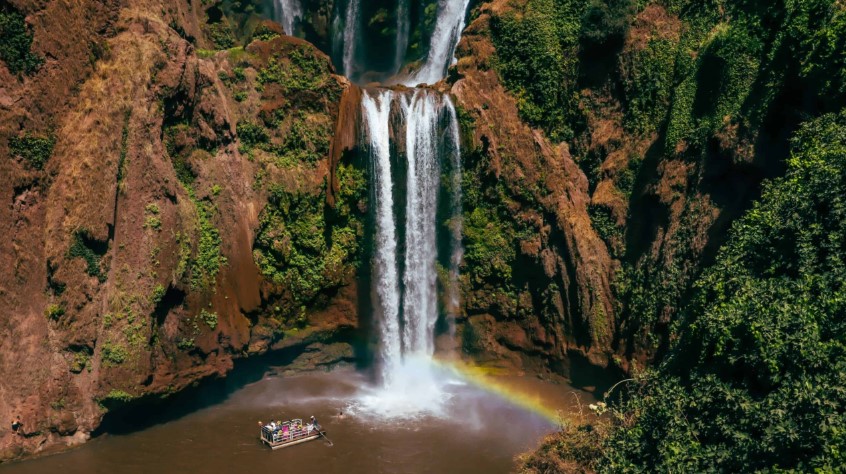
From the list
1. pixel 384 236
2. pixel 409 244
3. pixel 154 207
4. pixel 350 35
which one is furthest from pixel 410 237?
pixel 350 35

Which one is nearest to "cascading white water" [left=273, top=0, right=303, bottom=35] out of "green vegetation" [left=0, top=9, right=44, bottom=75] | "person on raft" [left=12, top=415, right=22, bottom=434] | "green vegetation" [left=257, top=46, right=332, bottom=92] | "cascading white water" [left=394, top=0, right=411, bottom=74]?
"cascading white water" [left=394, top=0, right=411, bottom=74]

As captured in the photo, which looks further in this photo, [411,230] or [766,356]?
[411,230]

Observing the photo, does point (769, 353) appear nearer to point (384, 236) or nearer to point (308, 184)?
point (384, 236)

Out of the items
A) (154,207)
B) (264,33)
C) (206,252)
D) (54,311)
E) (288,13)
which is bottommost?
(54,311)

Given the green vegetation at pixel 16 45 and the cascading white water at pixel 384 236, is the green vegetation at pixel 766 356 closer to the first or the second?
the cascading white water at pixel 384 236

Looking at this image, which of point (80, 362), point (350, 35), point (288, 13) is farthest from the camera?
point (288, 13)

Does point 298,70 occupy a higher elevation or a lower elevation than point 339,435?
higher

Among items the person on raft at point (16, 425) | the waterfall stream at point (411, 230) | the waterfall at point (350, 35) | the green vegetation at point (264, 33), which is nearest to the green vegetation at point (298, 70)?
the green vegetation at point (264, 33)

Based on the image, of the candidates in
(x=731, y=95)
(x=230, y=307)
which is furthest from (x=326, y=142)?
(x=731, y=95)
